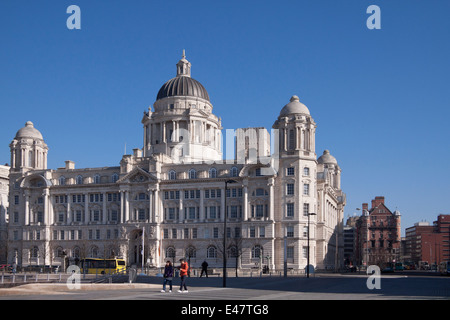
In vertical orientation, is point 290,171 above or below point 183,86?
below

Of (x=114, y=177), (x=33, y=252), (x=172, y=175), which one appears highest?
(x=172, y=175)

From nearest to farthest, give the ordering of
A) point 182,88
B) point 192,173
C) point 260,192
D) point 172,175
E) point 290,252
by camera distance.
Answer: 1. point 290,252
2. point 260,192
3. point 192,173
4. point 172,175
5. point 182,88

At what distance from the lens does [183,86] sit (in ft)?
413

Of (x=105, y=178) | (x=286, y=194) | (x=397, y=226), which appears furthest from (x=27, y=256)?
(x=397, y=226)

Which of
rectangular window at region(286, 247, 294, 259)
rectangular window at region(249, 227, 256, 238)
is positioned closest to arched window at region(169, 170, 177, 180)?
rectangular window at region(249, 227, 256, 238)

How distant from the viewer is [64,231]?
114 metres

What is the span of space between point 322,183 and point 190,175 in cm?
2250

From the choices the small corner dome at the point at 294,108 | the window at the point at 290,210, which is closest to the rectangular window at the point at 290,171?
the window at the point at 290,210

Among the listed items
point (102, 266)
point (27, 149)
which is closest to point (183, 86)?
point (27, 149)

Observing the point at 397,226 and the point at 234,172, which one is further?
the point at 397,226

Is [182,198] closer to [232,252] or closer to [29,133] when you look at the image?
[232,252]

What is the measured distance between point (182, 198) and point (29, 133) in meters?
32.5

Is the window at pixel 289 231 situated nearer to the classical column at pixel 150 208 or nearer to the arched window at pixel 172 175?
the arched window at pixel 172 175

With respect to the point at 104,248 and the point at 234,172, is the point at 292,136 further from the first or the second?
the point at 104,248
